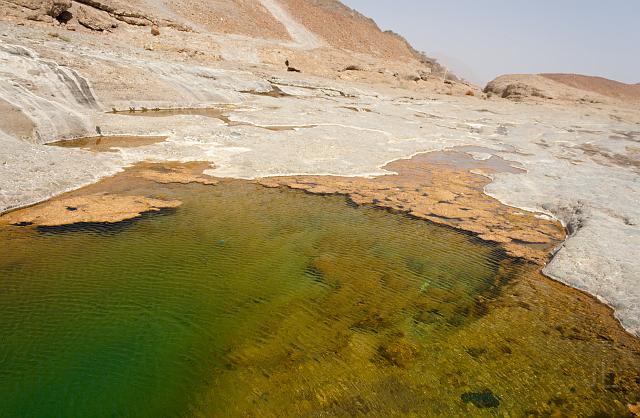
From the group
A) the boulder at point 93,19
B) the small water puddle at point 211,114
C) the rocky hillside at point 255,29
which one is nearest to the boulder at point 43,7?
the rocky hillside at point 255,29

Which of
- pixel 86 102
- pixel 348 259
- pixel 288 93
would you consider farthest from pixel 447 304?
pixel 288 93

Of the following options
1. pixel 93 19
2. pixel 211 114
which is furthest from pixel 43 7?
pixel 211 114

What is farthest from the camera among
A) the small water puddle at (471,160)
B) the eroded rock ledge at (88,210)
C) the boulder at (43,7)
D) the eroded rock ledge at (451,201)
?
the boulder at (43,7)

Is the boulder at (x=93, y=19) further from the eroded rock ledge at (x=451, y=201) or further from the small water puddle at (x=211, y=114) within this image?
the eroded rock ledge at (x=451, y=201)

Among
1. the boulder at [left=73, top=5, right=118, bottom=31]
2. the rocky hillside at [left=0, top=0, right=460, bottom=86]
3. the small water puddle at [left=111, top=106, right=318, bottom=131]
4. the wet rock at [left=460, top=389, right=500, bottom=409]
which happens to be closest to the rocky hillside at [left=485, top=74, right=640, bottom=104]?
the rocky hillside at [left=0, top=0, right=460, bottom=86]

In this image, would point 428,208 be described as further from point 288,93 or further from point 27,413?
point 288,93

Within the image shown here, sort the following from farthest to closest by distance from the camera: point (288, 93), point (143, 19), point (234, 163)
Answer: point (143, 19) → point (288, 93) → point (234, 163)
